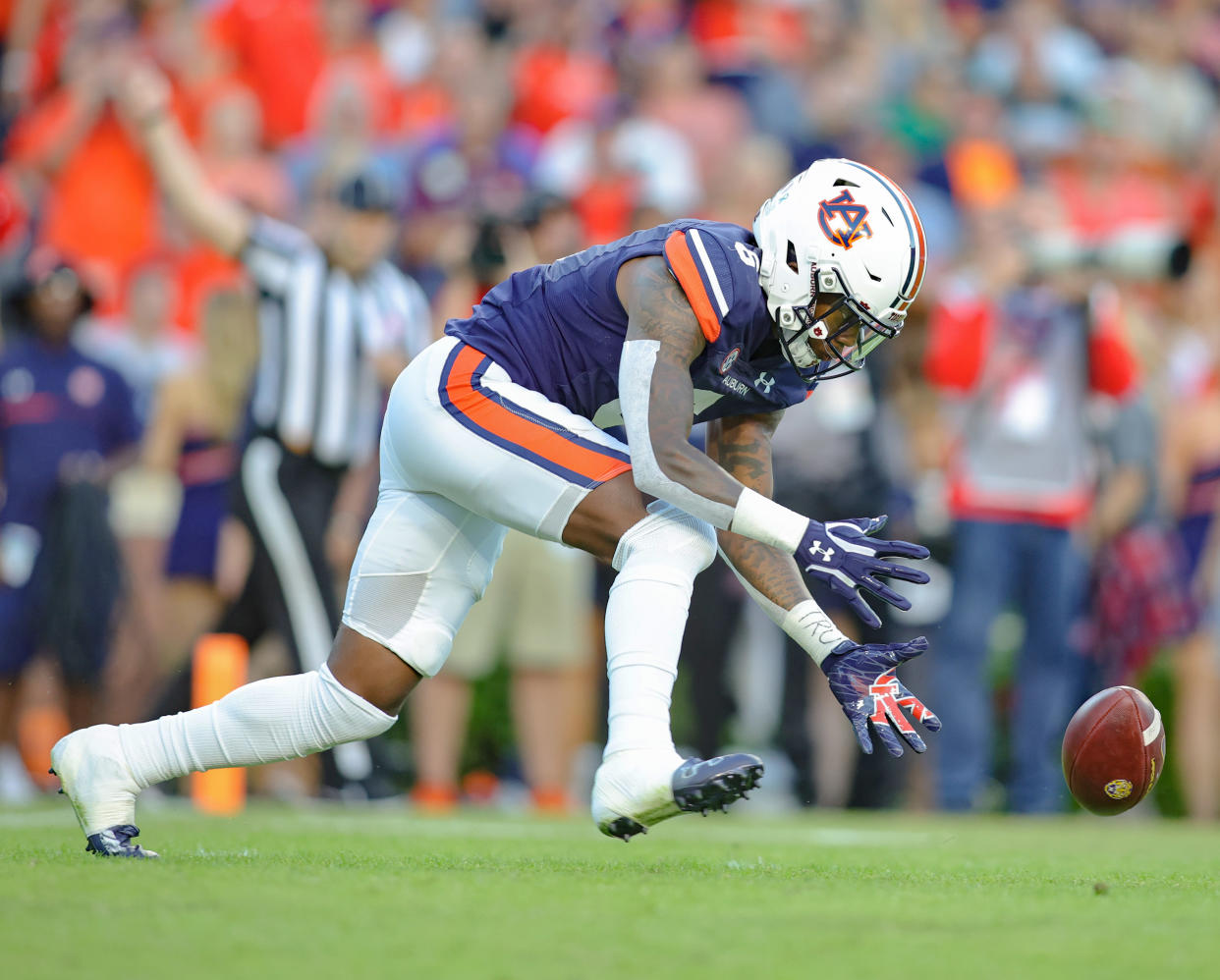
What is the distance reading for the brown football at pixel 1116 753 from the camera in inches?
188

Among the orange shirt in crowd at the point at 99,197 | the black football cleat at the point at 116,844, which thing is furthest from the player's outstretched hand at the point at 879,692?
the orange shirt in crowd at the point at 99,197

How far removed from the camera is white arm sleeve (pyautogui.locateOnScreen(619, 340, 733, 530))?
4.04m

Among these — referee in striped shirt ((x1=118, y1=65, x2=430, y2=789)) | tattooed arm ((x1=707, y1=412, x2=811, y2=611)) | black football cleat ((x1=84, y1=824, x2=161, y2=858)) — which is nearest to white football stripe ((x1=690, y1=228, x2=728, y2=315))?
tattooed arm ((x1=707, y1=412, x2=811, y2=611))

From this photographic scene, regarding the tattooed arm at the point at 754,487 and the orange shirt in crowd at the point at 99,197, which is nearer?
the tattooed arm at the point at 754,487

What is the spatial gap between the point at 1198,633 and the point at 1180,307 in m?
2.46

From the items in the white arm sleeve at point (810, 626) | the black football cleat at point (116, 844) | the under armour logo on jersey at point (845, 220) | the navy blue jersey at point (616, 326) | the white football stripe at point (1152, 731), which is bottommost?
the black football cleat at point (116, 844)

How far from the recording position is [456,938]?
3.12m

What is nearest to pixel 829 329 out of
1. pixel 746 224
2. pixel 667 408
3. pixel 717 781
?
pixel 667 408

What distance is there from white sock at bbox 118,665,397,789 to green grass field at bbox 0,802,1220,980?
0.84ft

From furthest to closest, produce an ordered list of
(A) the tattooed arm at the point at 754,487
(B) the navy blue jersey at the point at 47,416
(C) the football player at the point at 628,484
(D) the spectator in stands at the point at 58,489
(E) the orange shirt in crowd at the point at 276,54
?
(E) the orange shirt in crowd at the point at 276,54, (B) the navy blue jersey at the point at 47,416, (D) the spectator in stands at the point at 58,489, (A) the tattooed arm at the point at 754,487, (C) the football player at the point at 628,484

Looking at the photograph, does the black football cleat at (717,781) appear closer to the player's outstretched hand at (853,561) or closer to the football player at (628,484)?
the football player at (628,484)

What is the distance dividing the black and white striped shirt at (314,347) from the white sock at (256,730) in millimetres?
3490

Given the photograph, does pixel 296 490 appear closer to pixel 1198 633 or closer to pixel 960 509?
pixel 960 509

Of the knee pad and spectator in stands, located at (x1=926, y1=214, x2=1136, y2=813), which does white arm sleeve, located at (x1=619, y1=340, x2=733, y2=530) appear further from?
spectator in stands, located at (x1=926, y1=214, x2=1136, y2=813)
